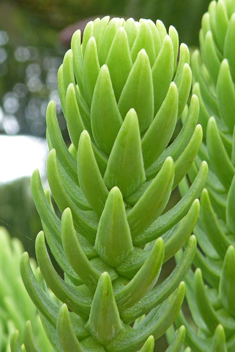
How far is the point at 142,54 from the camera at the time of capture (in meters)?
0.26

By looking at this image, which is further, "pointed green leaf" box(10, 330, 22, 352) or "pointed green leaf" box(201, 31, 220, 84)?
"pointed green leaf" box(201, 31, 220, 84)

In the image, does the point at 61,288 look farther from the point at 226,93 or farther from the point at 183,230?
the point at 226,93

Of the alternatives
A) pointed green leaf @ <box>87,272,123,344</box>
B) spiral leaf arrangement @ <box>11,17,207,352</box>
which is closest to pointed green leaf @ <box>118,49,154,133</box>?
spiral leaf arrangement @ <box>11,17,207,352</box>

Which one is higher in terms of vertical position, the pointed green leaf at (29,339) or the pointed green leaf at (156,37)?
the pointed green leaf at (156,37)

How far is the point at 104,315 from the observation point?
27 cm

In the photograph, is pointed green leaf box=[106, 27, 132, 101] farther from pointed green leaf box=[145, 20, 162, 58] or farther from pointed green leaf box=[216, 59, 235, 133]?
pointed green leaf box=[216, 59, 235, 133]

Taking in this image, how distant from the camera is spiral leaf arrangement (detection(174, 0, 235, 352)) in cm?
37

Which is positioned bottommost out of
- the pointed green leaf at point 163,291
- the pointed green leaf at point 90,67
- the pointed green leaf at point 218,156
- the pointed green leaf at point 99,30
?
the pointed green leaf at point 163,291

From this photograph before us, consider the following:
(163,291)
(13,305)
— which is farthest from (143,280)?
(13,305)

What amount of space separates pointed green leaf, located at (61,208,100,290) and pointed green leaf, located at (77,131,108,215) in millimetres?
26

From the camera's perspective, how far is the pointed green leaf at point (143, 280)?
0.26 m

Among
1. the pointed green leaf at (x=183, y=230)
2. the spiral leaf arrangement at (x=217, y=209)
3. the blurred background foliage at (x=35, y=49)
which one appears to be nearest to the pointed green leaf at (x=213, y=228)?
the spiral leaf arrangement at (x=217, y=209)

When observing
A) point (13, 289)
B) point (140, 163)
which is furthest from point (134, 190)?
point (13, 289)

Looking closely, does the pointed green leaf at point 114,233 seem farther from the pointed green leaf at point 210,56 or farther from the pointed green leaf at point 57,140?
the pointed green leaf at point 210,56
